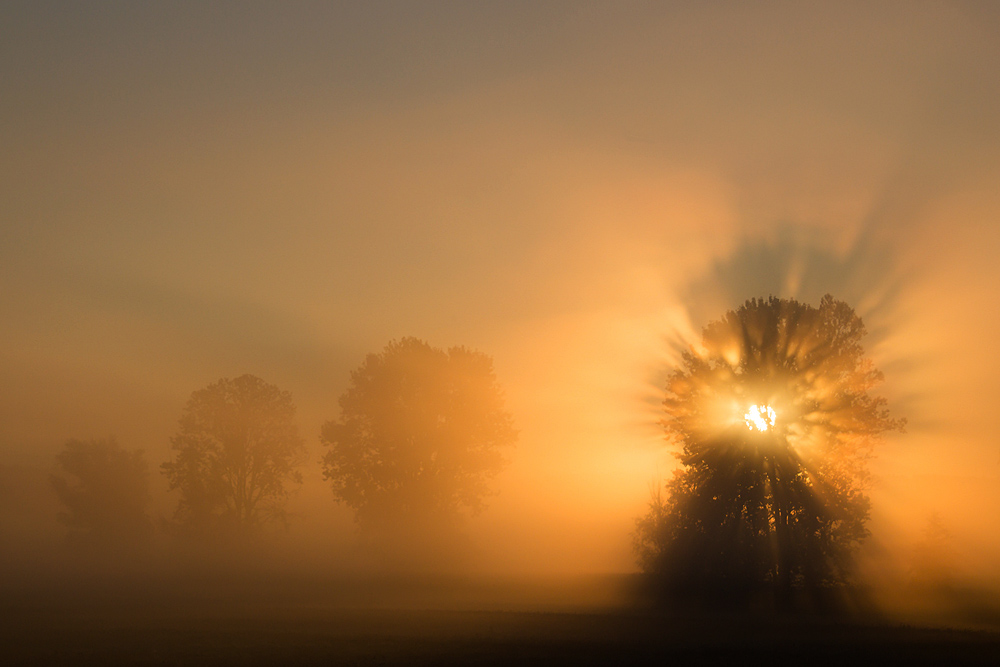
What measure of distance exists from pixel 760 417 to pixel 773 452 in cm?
193

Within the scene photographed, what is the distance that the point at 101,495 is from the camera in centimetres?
8106

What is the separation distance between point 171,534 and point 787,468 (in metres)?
52.7

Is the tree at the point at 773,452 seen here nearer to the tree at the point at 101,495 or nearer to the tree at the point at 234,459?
the tree at the point at 234,459

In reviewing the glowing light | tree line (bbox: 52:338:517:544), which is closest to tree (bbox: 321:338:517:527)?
tree line (bbox: 52:338:517:544)

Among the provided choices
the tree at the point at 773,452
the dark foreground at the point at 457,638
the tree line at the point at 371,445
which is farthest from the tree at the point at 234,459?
the tree at the point at 773,452

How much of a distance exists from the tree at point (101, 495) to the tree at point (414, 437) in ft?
128

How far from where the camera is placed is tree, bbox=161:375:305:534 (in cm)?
6103

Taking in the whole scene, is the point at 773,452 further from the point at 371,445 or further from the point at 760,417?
the point at 371,445

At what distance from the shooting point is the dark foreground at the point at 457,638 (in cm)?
2170

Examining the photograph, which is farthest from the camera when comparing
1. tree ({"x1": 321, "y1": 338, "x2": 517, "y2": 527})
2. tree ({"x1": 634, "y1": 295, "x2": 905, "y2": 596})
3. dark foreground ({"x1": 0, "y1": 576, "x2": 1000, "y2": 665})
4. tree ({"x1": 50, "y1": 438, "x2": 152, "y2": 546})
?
tree ({"x1": 50, "y1": 438, "x2": 152, "y2": 546})

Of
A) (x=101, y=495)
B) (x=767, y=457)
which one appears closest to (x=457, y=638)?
(x=767, y=457)

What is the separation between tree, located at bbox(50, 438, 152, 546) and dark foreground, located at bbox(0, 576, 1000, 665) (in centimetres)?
4711

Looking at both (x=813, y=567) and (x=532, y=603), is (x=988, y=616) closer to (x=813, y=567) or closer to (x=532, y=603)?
(x=813, y=567)

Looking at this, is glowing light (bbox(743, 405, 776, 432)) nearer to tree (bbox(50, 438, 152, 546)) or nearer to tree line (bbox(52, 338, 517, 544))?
tree line (bbox(52, 338, 517, 544))
